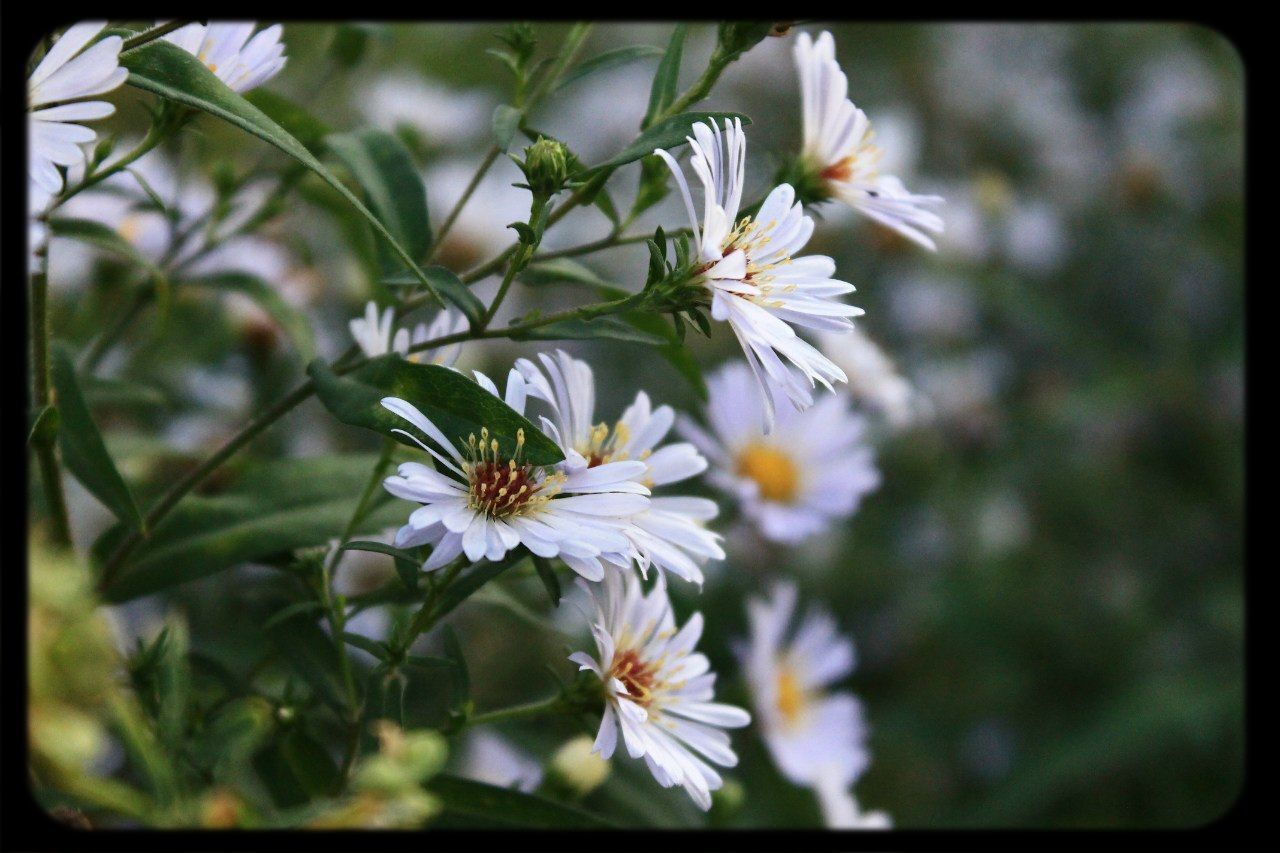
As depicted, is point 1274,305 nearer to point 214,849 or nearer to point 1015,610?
point 1015,610

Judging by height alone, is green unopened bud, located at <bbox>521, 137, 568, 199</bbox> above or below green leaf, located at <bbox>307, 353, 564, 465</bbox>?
above

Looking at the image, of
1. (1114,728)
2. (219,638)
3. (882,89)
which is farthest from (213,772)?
(882,89)

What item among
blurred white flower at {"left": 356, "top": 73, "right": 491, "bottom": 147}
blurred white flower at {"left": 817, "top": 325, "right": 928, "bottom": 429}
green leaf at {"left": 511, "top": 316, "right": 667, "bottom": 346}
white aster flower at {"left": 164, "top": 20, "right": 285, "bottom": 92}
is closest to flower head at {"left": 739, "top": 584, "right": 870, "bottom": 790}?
blurred white flower at {"left": 817, "top": 325, "right": 928, "bottom": 429}

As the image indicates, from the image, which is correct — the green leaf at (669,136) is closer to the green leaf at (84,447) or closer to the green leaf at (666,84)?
the green leaf at (666,84)

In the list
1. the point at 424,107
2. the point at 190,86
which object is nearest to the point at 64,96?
the point at 190,86

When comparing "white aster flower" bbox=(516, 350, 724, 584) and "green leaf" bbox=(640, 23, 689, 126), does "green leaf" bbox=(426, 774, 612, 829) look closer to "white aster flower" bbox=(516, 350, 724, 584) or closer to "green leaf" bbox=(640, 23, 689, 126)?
"white aster flower" bbox=(516, 350, 724, 584)

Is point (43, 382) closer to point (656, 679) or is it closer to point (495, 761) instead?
point (656, 679)

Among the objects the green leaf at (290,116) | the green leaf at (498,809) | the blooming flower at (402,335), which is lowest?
the green leaf at (498,809)

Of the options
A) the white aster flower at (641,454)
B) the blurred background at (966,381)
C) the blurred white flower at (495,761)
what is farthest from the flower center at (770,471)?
the white aster flower at (641,454)

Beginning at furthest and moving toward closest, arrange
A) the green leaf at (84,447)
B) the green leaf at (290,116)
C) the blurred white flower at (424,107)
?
the blurred white flower at (424,107) < the green leaf at (290,116) < the green leaf at (84,447)
